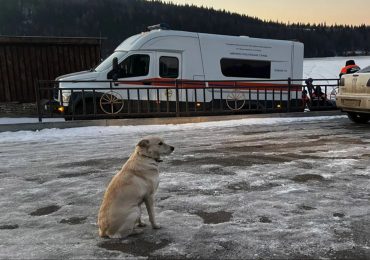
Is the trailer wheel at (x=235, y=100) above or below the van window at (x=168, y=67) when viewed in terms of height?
below

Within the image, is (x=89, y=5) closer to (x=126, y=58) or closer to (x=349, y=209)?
(x=126, y=58)

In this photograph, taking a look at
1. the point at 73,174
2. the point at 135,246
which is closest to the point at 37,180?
the point at 73,174

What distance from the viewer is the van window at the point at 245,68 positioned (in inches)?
569

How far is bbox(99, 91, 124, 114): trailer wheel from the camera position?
11961 millimetres

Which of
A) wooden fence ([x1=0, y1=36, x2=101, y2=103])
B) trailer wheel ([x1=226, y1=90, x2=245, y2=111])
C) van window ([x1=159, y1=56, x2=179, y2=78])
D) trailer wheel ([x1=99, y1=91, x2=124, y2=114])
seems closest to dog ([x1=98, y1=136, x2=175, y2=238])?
trailer wheel ([x1=99, y1=91, x2=124, y2=114])

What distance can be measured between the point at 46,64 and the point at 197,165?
12.8 meters

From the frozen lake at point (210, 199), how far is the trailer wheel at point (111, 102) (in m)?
3.03

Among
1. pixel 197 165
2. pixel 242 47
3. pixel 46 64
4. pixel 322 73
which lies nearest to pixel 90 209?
pixel 197 165

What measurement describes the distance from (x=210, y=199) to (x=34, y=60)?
14.4 metres

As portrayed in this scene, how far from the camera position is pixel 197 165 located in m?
6.48

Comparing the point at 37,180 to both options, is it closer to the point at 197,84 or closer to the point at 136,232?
the point at 136,232

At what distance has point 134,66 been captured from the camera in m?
13.1

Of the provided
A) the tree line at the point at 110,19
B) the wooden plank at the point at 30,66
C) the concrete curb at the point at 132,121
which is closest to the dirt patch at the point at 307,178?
the concrete curb at the point at 132,121

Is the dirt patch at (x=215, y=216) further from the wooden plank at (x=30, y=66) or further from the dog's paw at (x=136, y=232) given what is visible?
the wooden plank at (x=30, y=66)
